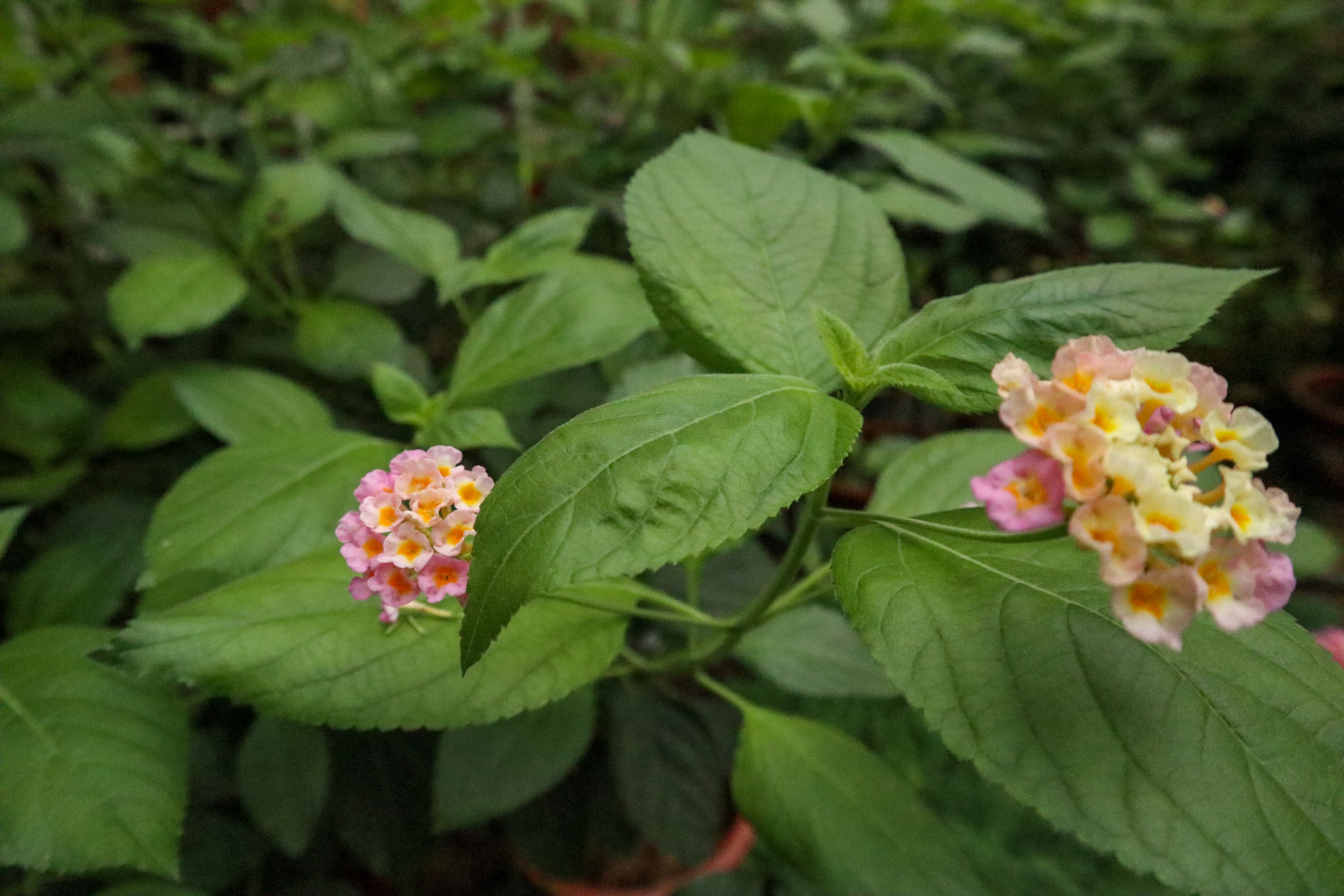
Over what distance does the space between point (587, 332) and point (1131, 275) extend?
1.34ft

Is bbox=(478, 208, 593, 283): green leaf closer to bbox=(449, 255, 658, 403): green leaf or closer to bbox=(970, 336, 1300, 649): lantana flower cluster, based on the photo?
bbox=(449, 255, 658, 403): green leaf

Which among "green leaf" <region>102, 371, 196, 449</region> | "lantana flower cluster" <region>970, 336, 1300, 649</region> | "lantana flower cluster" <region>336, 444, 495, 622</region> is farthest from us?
"green leaf" <region>102, 371, 196, 449</region>

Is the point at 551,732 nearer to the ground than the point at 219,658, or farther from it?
nearer to the ground

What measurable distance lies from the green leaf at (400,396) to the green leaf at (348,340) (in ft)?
0.68

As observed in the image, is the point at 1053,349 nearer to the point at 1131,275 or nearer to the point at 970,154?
the point at 1131,275

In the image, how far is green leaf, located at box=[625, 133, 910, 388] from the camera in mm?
579

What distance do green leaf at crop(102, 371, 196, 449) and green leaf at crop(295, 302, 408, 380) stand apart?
16 centimetres

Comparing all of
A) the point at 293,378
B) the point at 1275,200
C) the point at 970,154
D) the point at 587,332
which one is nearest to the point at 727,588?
the point at 587,332

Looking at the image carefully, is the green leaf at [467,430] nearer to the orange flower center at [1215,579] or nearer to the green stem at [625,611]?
the green stem at [625,611]

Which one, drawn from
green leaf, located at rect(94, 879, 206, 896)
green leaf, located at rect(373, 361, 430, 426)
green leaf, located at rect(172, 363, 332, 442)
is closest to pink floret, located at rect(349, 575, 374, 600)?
green leaf, located at rect(373, 361, 430, 426)

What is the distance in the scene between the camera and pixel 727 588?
3.14ft

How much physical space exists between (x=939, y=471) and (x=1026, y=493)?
344 mm

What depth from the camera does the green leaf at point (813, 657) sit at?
2.80 feet

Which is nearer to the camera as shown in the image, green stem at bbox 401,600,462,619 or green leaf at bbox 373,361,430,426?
green stem at bbox 401,600,462,619
